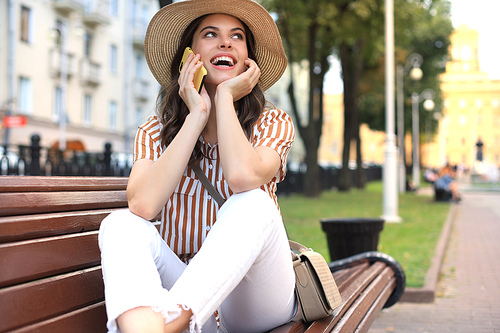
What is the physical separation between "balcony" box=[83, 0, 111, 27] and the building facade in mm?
50

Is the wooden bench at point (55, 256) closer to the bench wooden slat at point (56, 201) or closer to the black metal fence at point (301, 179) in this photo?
the bench wooden slat at point (56, 201)

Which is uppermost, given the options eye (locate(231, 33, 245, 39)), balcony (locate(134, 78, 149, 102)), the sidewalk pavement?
balcony (locate(134, 78, 149, 102))

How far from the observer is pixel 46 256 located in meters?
1.98

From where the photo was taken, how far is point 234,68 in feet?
9.29

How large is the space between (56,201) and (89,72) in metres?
30.0

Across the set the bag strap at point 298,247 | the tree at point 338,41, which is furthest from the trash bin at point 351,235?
the tree at point 338,41

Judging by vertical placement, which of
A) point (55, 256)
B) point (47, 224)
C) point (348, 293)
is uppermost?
point (47, 224)

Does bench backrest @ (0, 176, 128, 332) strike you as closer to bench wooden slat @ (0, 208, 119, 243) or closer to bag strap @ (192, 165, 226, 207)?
bench wooden slat @ (0, 208, 119, 243)

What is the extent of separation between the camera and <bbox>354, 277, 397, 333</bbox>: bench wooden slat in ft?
9.41

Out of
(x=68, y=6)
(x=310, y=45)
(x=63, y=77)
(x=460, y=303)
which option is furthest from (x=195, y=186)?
(x=68, y=6)

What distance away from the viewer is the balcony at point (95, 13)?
100 ft

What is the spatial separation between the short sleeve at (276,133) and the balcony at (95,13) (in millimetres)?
29730

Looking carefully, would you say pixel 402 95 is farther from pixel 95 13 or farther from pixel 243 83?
pixel 243 83

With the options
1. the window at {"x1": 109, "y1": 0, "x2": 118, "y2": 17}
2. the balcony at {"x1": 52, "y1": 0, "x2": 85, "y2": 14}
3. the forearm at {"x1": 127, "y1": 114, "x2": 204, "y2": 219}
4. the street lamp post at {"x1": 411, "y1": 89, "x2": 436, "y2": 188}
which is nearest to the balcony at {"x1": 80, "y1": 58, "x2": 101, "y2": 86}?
the balcony at {"x1": 52, "y1": 0, "x2": 85, "y2": 14}
